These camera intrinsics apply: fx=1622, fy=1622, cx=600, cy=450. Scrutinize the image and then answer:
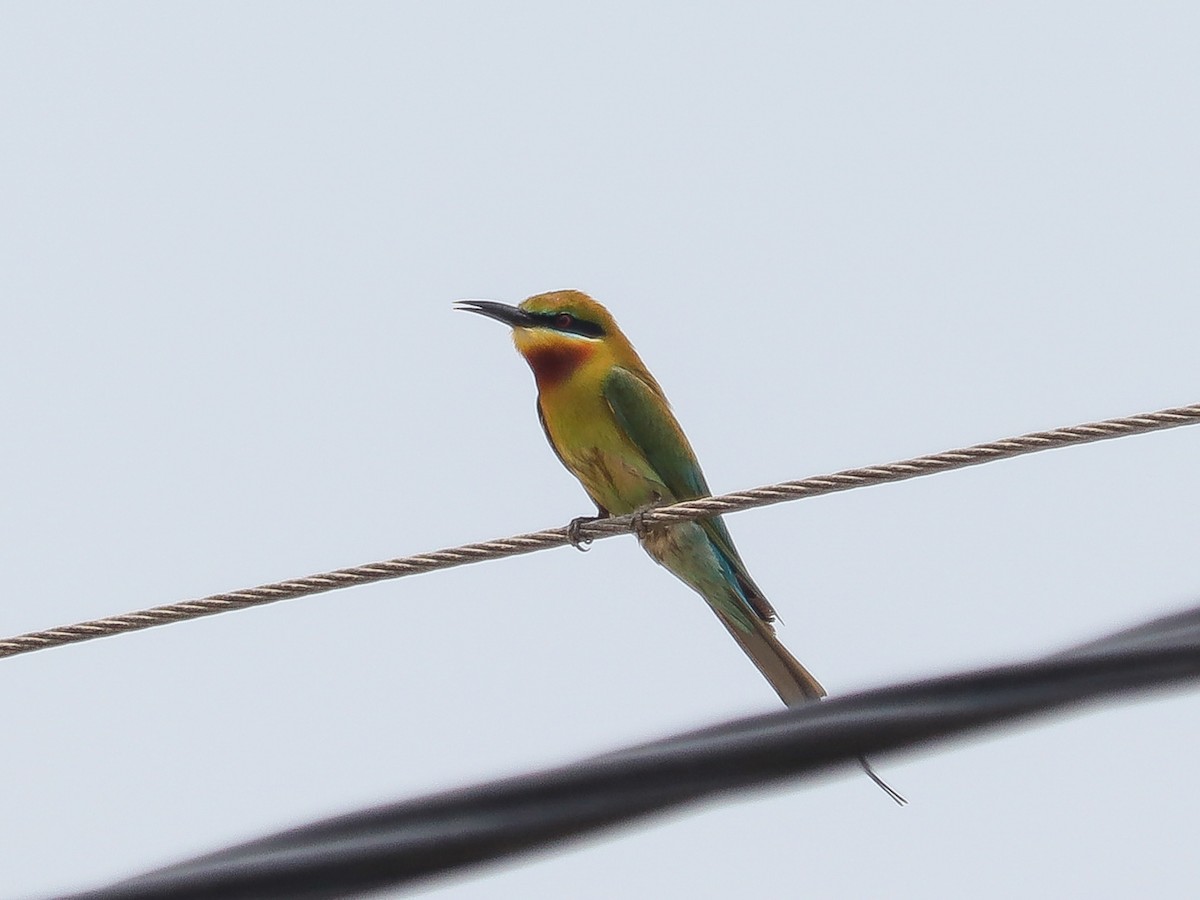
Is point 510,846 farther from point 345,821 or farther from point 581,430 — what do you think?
point 581,430

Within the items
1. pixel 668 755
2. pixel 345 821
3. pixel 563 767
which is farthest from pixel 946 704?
pixel 345 821

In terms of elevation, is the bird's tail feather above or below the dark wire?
below

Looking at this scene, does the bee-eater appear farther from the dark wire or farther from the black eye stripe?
the dark wire

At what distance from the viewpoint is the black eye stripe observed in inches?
223

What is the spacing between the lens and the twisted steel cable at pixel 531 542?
2.57m

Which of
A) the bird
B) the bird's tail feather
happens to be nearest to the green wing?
the bird

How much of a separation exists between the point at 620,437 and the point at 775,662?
0.96 meters

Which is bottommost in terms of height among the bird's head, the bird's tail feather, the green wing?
the bird's tail feather

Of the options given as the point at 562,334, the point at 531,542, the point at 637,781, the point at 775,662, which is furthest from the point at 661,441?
the point at 637,781

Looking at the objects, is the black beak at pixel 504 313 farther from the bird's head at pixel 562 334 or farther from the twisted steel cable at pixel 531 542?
the twisted steel cable at pixel 531 542

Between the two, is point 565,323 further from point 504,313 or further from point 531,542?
point 531,542

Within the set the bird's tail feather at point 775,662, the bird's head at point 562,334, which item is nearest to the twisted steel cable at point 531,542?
the bird's tail feather at point 775,662

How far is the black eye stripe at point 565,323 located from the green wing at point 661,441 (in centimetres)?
21

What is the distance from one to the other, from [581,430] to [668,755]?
392 cm
